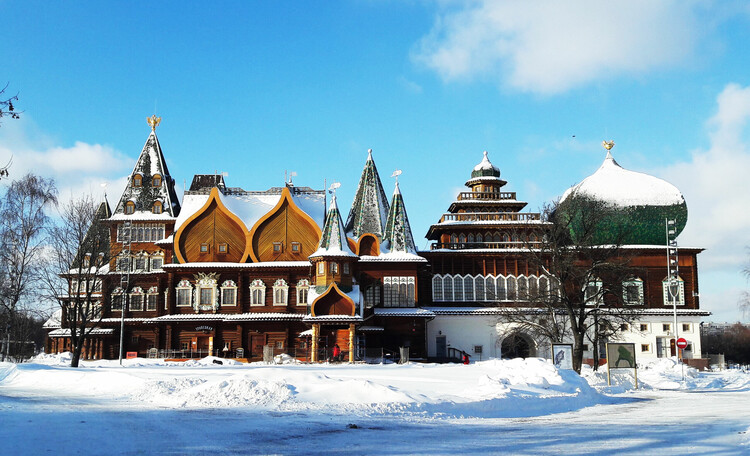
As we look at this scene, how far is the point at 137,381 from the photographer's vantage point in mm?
22000

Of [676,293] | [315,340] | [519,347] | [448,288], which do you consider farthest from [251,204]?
[676,293]

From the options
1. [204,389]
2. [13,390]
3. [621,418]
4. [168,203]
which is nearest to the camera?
[621,418]

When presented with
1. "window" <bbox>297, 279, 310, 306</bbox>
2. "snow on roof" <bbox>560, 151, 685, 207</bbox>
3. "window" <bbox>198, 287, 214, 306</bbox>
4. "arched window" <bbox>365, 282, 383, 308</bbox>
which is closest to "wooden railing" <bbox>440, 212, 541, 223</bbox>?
"snow on roof" <bbox>560, 151, 685, 207</bbox>

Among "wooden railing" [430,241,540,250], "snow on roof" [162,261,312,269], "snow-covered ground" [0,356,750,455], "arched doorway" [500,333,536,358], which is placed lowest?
"snow-covered ground" [0,356,750,455]

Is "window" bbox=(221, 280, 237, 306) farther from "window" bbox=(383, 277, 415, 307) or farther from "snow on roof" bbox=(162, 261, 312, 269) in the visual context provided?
"window" bbox=(383, 277, 415, 307)

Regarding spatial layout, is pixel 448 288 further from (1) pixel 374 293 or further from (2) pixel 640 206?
(2) pixel 640 206

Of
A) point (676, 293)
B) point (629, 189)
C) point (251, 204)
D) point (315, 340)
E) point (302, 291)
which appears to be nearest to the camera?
point (315, 340)

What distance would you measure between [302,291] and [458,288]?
10.5 metres

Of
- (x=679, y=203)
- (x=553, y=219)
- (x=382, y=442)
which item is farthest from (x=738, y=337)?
(x=382, y=442)

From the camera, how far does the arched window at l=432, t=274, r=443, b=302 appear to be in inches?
1890

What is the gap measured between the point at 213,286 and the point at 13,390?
23.3 metres

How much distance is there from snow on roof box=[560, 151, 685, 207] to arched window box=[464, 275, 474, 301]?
848 centimetres

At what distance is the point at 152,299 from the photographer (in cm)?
4781

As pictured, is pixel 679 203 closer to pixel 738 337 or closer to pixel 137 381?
pixel 137 381
